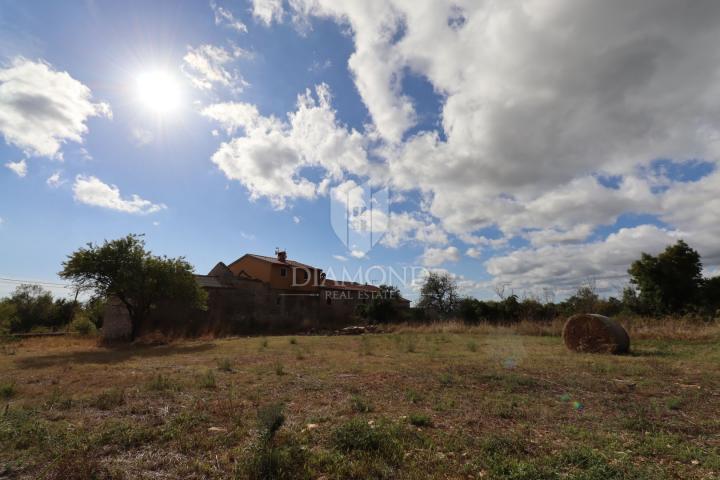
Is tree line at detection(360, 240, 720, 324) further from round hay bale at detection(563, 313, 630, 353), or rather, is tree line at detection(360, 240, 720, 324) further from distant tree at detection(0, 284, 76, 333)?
distant tree at detection(0, 284, 76, 333)

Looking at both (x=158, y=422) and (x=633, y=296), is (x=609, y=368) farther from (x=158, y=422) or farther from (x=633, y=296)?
(x=633, y=296)

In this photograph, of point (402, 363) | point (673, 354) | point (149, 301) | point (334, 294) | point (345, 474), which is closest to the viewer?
point (345, 474)

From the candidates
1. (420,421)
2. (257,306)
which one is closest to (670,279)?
(420,421)

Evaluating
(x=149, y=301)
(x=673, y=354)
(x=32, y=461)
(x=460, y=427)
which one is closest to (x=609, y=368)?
(x=673, y=354)

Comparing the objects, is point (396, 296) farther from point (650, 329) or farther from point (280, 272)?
point (650, 329)

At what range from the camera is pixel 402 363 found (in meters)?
9.99

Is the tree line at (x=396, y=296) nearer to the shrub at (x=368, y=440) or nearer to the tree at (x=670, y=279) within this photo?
the tree at (x=670, y=279)

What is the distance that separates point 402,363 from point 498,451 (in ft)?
21.1

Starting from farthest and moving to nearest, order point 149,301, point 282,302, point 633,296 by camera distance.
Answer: point 282,302, point 633,296, point 149,301

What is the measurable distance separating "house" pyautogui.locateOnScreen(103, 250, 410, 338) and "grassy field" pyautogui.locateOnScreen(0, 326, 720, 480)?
748 inches

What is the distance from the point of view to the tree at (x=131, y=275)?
63.6ft

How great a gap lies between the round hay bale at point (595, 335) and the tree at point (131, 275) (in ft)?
67.6

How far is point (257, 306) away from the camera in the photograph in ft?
106

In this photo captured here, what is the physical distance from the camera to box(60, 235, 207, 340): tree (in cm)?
1938
